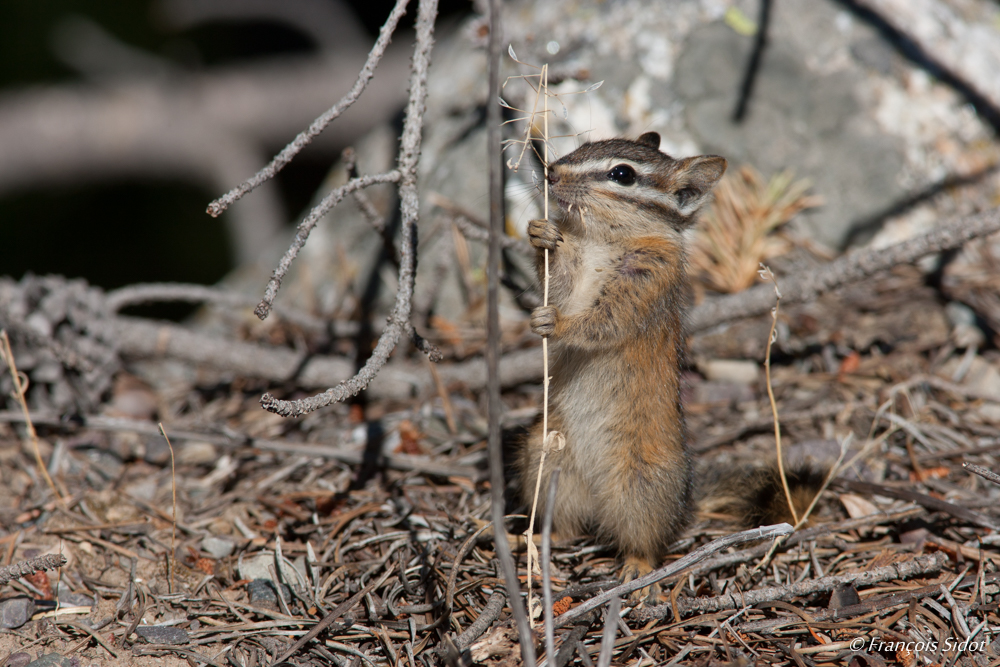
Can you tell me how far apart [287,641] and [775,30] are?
150 inches

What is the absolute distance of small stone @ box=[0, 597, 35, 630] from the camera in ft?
7.06

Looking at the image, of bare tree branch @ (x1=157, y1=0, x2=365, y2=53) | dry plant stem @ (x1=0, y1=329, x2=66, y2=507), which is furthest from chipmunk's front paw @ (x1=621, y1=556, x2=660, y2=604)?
bare tree branch @ (x1=157, y1=0, x2=365, y2=53)

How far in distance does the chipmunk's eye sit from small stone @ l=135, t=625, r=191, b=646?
6.64ft

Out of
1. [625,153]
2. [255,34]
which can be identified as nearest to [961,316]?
[625,153]

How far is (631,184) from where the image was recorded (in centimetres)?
261

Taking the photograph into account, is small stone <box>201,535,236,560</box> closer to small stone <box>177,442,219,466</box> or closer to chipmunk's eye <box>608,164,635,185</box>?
small stone <box>177,442,219,466</box>

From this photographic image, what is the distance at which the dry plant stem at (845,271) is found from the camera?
2.96m

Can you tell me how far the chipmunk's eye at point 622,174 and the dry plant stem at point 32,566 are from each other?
82.3 inches

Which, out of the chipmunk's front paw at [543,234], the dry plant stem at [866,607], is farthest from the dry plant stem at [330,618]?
the chipmunk's front paw at [543,234]

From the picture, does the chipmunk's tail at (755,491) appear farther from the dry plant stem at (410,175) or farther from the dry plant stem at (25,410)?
the dry plant stem at (25,410)

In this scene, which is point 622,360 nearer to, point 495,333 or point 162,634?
point 495,333

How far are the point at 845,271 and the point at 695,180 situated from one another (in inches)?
37.1

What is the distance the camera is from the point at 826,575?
2377mm

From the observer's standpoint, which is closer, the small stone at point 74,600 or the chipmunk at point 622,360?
the small stone at point 74,600
